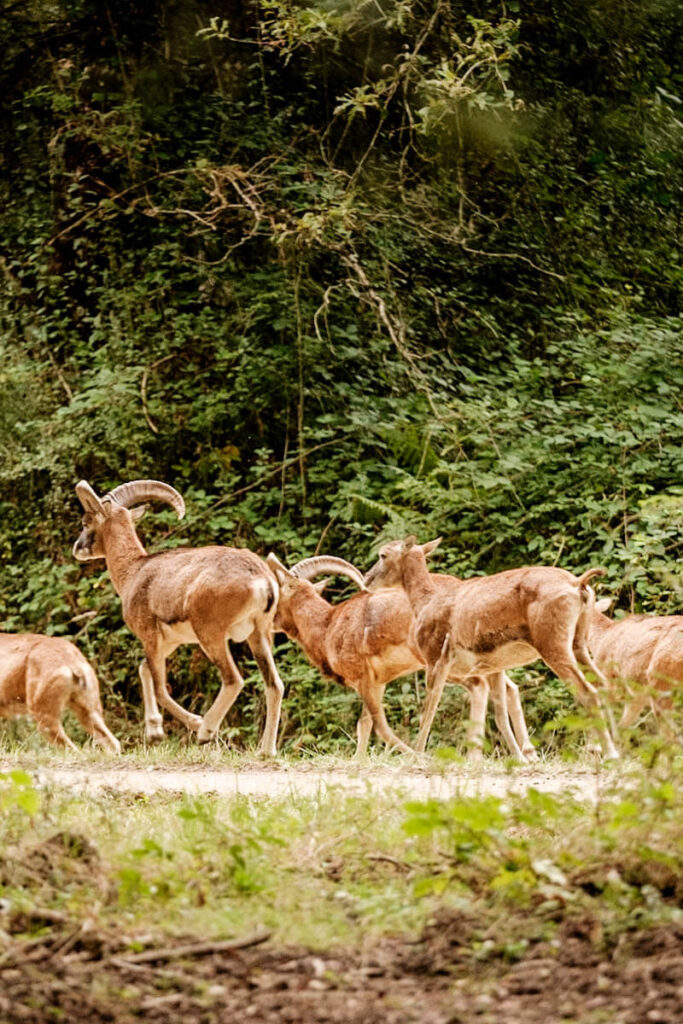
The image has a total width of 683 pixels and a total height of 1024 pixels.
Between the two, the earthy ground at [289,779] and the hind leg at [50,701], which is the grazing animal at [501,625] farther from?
the hind leg at [50,701]

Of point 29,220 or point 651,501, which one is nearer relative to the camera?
point 651,501

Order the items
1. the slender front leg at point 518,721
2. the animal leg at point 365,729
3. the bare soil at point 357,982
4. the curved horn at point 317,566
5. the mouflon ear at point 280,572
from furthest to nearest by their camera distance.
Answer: the curved horn at point 317,566 < the mouflon ear at point 280,572 < the animal leg at point 365,729 < the slender front leg at point 518,721 < the bare soil at point 357,982

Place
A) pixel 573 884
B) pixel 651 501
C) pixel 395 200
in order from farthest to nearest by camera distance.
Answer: pixel 395 200 → pixel 651 501 → pixel 573 884

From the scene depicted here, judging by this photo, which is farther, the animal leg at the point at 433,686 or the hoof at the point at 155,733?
the hoof at the point at 155,733

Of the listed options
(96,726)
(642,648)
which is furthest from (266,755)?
(642,648)

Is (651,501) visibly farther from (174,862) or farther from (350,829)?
(174,862)

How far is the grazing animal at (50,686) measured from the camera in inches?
515

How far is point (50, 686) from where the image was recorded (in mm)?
13039

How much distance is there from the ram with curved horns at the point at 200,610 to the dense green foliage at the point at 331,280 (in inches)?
95.5

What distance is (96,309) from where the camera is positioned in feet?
64.4

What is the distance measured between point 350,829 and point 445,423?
10.2 meters

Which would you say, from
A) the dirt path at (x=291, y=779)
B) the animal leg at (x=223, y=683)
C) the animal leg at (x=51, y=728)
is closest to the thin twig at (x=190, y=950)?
the dirt path at (x=291, y=779)

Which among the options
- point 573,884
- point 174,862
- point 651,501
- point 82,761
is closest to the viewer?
point 573,884

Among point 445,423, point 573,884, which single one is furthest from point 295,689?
point 573,884
